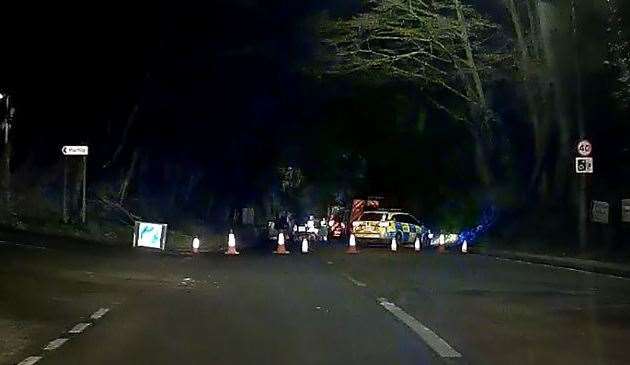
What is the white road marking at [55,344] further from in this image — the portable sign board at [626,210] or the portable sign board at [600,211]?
the portable sign board at [600,211]

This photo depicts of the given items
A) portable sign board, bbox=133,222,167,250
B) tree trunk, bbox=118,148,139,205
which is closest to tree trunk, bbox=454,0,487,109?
portable sign board, bbox=133,222,167,250

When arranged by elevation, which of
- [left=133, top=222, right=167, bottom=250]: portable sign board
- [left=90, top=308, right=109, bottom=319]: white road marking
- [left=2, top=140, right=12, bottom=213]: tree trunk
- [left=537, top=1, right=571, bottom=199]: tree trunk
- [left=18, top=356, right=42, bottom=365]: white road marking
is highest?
[left=537, top=1, right=571, bottom=199]: tree trunk

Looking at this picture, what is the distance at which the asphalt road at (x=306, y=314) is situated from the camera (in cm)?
1191

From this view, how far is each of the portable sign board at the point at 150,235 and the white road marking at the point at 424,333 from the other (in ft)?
59.7

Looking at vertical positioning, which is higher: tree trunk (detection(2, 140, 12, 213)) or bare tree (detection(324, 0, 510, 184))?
bare tree (detection(324, 0, 510, 184))

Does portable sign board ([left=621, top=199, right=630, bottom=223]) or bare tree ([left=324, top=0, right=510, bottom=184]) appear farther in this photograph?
bare tree ([left=324, top=0, right=510, bottom=184])

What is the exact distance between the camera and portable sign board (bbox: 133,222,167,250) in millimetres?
34719

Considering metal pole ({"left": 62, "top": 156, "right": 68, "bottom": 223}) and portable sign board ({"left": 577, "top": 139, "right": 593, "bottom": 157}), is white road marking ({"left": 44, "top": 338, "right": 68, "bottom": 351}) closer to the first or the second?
portable sign board ({"left": 577, "top": 139, "right": 593, "bottom": 157})

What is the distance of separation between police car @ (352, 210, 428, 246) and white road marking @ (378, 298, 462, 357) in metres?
23.5

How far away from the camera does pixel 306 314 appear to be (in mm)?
15773

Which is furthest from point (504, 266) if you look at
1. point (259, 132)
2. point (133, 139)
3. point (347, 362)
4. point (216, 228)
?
point (216, 228)

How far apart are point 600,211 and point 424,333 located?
18.7m

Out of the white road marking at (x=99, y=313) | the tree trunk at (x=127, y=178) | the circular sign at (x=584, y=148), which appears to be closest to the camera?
the white road marking at (x=99, y=313)

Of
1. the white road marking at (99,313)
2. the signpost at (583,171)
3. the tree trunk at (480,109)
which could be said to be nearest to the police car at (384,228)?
the tree trunk at (480,109)
